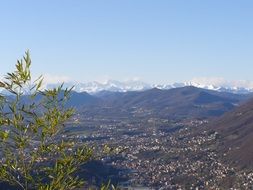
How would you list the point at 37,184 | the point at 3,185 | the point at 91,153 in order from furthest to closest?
the point at 3,185 → the point at 91,153 → the point at 37,184

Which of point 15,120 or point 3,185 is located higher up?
point 15,120

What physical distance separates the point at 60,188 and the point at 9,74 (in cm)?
652

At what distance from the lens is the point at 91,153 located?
3061cm

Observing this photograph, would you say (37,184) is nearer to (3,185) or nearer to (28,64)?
(28,64)

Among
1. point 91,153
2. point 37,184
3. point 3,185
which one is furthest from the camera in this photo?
point 3,185

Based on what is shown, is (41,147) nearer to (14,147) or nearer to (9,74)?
(14,147)

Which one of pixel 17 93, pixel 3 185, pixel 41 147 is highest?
pixel 17 93

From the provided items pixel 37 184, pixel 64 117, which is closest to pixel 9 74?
pixel 64 117

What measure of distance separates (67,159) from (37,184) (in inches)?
82.0

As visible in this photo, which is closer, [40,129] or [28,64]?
[28,64]

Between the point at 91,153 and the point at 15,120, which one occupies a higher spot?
the point at 15,120

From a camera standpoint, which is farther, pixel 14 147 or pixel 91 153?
pixel 91 153

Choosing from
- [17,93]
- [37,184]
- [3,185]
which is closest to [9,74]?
[17,93]

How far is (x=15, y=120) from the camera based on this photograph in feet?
93.4
